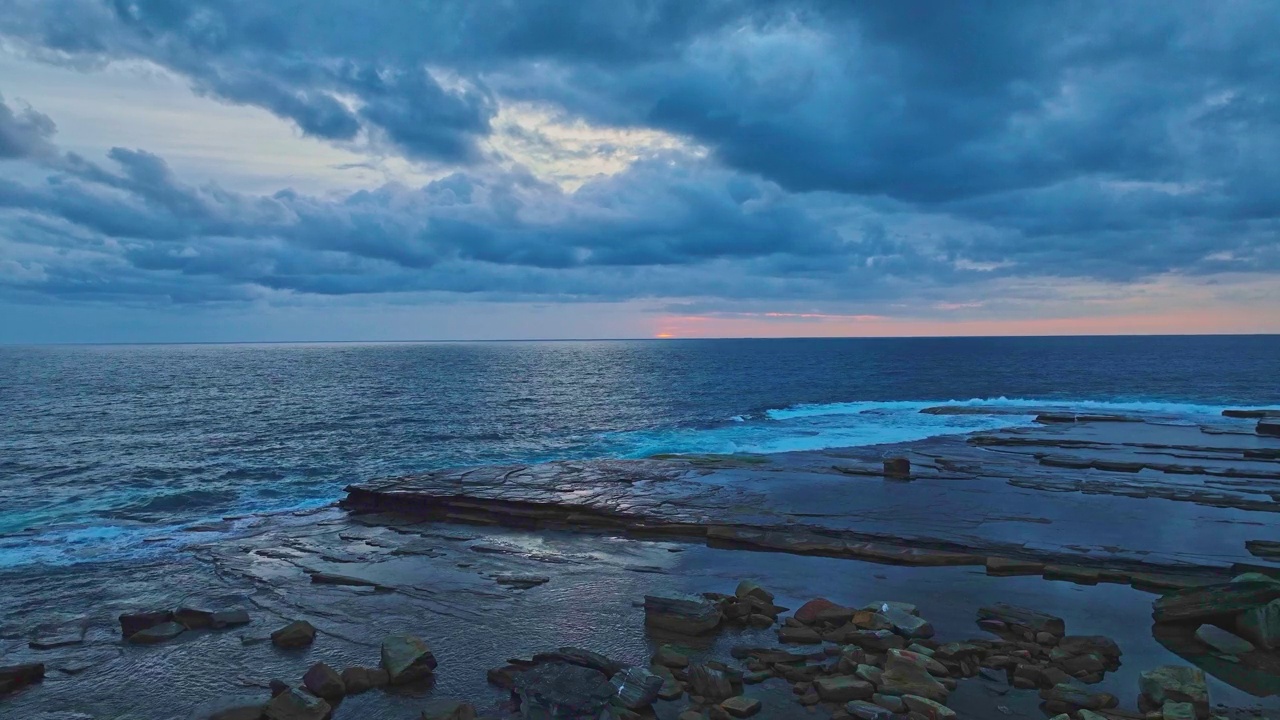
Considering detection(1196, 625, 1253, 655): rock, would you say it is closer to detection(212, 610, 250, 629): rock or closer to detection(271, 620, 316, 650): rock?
detection(271, 620, 316, 650): rock

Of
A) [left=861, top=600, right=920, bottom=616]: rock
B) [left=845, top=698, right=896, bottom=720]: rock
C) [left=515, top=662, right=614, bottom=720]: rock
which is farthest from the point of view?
[left=861, top=600, right=920, bottom=616]: rock

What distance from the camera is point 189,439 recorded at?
53375 mm

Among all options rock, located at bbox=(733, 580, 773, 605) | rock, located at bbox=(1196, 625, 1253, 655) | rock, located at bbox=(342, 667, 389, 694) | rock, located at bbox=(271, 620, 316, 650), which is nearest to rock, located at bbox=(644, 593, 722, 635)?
rock, located at bbox=(733, 580, 773, 605)

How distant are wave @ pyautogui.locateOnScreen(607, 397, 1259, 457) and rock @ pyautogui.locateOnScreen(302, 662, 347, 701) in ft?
108

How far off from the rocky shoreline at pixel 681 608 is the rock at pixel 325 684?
0.07m

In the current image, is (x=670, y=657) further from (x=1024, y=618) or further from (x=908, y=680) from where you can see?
(x=1024, y=618)

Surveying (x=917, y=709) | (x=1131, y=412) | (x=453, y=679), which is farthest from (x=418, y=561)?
(x=1131, y=412)

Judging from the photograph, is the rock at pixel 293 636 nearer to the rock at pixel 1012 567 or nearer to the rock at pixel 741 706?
the rock at pixel 741 706

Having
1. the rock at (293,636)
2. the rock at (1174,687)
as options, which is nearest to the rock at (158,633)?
the rock at (293,636)

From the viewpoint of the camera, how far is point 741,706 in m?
13.0

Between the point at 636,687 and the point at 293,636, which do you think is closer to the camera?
the point at 636,687

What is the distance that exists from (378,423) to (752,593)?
50660 millimetres

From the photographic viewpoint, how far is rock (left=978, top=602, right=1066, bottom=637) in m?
16.7

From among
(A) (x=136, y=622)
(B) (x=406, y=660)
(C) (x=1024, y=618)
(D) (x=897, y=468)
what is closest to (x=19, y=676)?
(A) (x=136, y=622)
